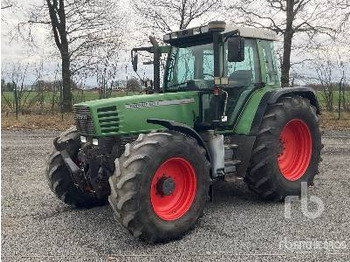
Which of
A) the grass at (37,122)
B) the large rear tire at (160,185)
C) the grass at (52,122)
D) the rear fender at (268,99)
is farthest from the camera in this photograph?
the grass at (37,122)

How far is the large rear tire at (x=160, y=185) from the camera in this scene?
4.47 metres

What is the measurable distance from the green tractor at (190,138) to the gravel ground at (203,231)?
0.86ft

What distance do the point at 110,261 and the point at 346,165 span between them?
6.22m

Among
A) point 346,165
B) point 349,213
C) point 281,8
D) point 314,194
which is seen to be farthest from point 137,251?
point 281,8

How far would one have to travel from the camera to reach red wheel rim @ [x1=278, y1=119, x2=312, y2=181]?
6.52 meters

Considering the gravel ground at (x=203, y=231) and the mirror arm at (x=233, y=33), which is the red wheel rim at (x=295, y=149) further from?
the mirror arm at (x=233, y=33)

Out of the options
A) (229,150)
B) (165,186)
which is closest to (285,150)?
(229,150)

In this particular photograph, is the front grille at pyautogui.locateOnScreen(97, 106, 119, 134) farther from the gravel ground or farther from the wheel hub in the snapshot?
the gravel ground

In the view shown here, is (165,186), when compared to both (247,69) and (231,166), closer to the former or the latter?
(231,166)

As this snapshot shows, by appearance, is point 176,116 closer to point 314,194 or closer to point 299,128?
point 299,128

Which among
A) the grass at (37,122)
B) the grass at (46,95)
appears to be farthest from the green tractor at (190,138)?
the grass at (46,95)

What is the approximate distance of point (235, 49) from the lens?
534 centimetres

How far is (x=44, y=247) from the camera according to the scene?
459 cm

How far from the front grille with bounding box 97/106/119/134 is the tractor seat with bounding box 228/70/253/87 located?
1.76 meters
